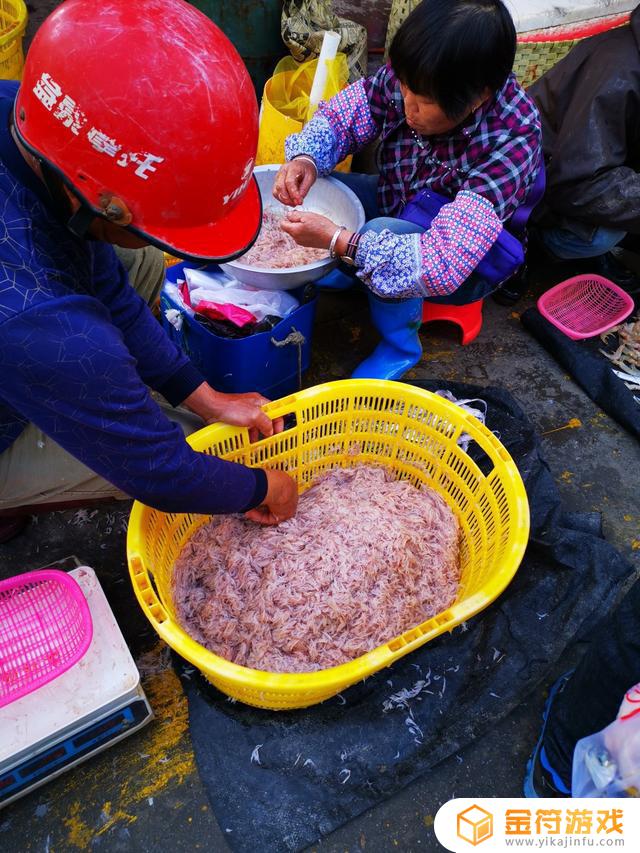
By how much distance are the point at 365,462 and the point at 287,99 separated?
2.41m

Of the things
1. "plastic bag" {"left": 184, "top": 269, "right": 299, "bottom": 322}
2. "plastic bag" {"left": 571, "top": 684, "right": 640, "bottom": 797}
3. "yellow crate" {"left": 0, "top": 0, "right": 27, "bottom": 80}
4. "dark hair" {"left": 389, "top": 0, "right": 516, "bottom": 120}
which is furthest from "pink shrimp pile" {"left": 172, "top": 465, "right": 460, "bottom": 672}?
"yellow crate" {"left": 0, "top": 0, "right": 27, "bottom": 80}

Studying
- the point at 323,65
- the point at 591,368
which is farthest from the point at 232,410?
the point at 323,65

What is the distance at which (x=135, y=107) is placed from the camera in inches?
41.5

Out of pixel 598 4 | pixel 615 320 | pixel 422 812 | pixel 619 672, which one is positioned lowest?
pixel 422 812

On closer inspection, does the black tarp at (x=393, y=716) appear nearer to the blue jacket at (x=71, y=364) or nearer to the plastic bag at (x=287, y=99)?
the blue jacket at (x=71, y=364)

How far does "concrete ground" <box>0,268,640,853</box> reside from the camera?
1.72 meters

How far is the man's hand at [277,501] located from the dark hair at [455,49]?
1.43 meters

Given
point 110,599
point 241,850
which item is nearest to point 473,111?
point 110,599

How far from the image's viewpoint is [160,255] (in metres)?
2.52

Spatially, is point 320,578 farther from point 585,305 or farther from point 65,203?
point 585,305

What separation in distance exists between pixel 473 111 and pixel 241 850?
8.50ft

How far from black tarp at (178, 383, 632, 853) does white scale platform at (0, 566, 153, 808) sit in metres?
0.30

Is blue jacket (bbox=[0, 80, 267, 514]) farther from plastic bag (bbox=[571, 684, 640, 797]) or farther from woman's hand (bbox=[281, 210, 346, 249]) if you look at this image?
plastic bag (bbox=[571, 684, 640, 797])

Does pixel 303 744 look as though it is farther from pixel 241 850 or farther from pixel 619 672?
pixel 619 672
